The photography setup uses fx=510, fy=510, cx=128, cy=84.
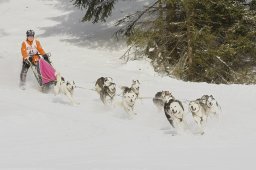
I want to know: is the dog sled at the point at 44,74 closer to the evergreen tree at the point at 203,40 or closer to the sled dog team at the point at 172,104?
the sled dog team at the point at 172,104

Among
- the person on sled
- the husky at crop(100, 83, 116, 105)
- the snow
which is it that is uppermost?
the person on sled

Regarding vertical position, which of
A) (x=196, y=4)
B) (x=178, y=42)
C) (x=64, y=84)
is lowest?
(x=64, y=84)

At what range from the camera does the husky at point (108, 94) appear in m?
11.9

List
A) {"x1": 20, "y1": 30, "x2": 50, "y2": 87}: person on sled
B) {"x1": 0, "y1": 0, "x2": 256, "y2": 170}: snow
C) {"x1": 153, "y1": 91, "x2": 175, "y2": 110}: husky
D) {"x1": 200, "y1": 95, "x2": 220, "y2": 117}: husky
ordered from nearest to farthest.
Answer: {"x1": 0, "y1": 0, "x2": 256, "y2": 170}: snow → {"x1": 200, "y1": 95, "x2": 220, "y2": 117}: husky → {"x1": 153, "y1": 91, "x2": 175, "y2": 110}: husky → {"x1": 20, "y1": 30, "x2": 50, "y2": 87}: person on sled

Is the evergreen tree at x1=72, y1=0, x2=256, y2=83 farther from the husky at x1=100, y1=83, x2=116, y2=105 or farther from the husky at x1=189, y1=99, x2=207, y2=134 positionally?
the husky at x1=189, y1=99, x2=207, y2=134

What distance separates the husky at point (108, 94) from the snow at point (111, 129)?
22cm

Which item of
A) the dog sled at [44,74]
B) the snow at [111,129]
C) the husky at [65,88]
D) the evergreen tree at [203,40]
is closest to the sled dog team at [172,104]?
the snow at [111,129]

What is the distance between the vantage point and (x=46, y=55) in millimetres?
14336

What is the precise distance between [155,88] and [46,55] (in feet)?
10.8

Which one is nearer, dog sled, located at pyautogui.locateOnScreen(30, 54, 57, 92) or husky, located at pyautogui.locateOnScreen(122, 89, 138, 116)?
husky, located at pyautogui.locateOnScreen(122, 89, 138, 116)

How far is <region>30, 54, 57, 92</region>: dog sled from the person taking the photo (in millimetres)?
13883

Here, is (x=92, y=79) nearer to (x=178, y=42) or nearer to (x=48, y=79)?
(x=48, y=79)

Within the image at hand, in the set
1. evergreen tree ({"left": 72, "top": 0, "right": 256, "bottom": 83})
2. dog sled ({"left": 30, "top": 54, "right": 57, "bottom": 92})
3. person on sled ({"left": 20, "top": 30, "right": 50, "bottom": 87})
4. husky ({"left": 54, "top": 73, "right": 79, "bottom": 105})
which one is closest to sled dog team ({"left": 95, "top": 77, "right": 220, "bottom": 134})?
husky ({"left": 54, "top": 73, "right": 79, "bottom": 105})

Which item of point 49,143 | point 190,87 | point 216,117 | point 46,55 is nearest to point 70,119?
point 49,143
